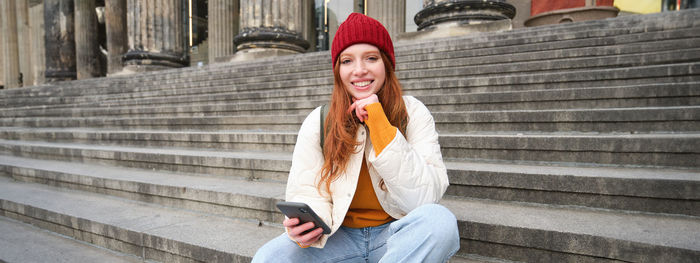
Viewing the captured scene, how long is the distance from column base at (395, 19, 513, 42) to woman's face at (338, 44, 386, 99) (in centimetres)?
575

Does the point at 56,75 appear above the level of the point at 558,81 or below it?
above

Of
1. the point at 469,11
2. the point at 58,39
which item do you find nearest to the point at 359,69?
the point at 469,11

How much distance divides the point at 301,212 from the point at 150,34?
1251 centimetres

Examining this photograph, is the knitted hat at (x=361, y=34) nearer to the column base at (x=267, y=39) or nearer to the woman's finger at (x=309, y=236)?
the woman's finger at (x=309, y=236)

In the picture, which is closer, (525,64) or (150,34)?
(525,64)

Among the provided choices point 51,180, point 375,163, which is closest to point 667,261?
point 375,163

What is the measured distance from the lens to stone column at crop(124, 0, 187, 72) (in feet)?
37.5

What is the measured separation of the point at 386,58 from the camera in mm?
1503

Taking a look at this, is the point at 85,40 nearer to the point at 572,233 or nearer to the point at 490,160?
the point at 490,160

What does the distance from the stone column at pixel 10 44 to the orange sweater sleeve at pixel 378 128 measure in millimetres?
28326

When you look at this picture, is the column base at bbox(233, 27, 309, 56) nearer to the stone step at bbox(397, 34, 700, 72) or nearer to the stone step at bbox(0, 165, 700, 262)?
the stone step at bbox(397, 34, 700, 72)

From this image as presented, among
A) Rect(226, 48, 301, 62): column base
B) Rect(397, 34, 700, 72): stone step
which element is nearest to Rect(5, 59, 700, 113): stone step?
Rect(397, 34, 700, 72): stone step

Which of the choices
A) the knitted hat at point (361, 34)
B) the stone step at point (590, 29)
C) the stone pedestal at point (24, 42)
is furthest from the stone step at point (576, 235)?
the stone pedestal at point (24, 42)

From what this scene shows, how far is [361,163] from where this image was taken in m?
1.42
